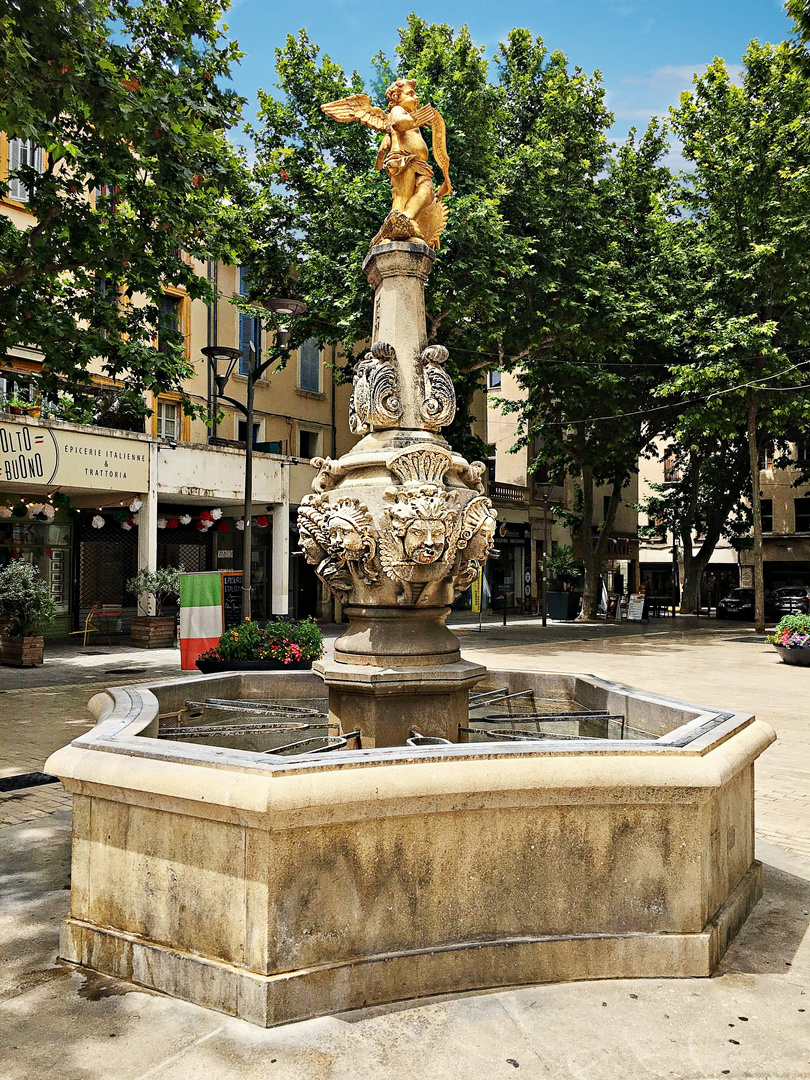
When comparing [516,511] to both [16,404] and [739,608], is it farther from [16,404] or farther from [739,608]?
[16,404]

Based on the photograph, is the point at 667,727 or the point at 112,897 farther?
the point at 667,727

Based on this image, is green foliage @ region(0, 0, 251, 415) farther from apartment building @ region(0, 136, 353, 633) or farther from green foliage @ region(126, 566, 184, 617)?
green foliage @ region(126, 566, 184, 617)

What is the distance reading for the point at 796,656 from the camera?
1705cm

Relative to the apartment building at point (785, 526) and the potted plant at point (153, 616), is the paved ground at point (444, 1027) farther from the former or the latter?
the apartment building at point (785, 526)

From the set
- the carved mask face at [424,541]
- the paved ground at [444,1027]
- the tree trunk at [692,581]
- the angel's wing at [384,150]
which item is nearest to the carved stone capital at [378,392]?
the carved mask face at [424,541]

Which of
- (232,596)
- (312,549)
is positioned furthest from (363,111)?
(232,596)

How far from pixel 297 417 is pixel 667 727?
2336cm

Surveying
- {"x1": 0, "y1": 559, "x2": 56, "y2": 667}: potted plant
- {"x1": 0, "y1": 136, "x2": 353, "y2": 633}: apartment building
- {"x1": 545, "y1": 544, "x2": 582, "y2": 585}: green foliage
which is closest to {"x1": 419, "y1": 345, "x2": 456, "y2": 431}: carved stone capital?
{"x1": 0, "y1": 136, "x2": 353, "y2": 633}: apartment building

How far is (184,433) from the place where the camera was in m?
23.7

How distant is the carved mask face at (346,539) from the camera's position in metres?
4.90

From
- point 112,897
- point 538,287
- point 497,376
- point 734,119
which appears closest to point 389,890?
point 112,897

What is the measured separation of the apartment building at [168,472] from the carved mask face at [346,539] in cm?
1056

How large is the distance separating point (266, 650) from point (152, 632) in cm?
977

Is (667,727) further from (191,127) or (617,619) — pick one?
(617,619)
